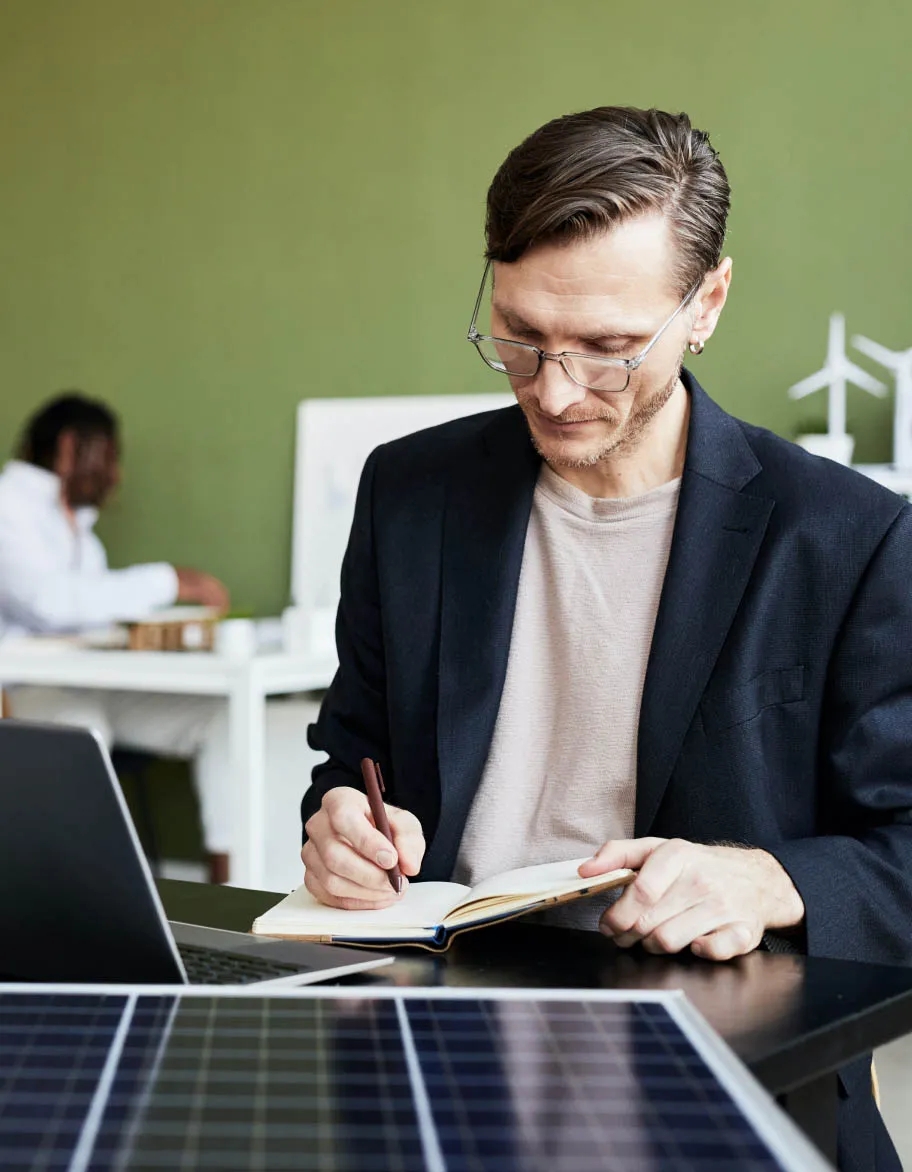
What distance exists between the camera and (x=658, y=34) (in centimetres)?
381

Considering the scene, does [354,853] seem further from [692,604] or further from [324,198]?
[324,198]

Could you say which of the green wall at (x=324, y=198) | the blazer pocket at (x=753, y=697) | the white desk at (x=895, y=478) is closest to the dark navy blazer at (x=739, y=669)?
the blazer pocket at (x=753, y=697)

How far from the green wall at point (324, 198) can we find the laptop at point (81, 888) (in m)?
3.00

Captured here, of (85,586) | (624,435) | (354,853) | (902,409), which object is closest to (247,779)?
(85,586)

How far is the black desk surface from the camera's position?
823 mm

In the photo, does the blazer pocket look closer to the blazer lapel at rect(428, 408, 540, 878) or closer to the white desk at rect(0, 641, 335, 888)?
the blazer lapel at rect(428, 408, 540, 878)

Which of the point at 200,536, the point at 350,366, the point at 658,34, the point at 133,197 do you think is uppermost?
the point at 658,34

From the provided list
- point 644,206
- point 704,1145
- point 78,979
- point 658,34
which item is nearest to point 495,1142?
point 704,1145

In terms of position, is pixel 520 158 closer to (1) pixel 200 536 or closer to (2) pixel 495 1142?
(2) pixel 495 1142

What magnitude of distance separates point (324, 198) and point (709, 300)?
3.11 meters

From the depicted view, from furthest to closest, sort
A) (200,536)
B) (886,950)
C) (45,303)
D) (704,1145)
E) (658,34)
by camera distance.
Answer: (45,303), (200,536), (658,34), (886,950), (704,1145)

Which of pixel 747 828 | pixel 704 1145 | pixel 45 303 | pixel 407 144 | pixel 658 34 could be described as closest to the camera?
pixel 704 1145

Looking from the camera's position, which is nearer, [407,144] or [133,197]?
[407,144]

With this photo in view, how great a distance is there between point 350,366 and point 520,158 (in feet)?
9.95
